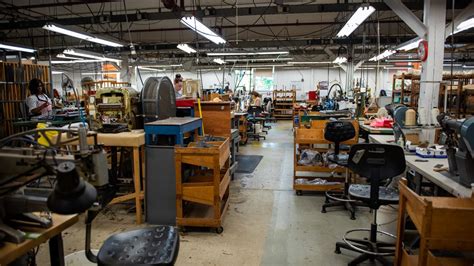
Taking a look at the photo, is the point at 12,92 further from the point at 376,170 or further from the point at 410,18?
the point at 410,18

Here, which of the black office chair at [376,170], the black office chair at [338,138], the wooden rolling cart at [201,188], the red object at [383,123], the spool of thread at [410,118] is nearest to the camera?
the black office chair at [376,170]

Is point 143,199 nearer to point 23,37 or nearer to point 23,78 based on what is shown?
point 23,78

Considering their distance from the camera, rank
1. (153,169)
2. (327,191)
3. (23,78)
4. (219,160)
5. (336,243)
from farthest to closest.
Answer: (23,78) < (327,191) < (153,169) < (219,160) < (336,243)

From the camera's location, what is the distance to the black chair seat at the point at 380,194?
7.75 ft

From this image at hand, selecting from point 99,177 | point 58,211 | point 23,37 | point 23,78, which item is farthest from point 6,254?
point 23,37

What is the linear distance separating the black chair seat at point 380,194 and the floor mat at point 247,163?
287cm

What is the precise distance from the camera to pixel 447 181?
205 centimetres

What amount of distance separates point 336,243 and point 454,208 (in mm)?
1464

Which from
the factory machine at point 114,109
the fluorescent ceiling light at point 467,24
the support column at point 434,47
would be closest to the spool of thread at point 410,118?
the support column at point 434,47

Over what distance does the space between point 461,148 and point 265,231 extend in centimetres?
182

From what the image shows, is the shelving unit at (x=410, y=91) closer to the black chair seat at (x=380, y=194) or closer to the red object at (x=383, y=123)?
the red object at (x=383, y=123)

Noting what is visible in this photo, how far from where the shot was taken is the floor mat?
5.50 m

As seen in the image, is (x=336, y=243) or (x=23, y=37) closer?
(x=336, y=243)

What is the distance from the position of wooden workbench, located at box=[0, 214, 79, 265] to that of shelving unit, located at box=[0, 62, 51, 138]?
6.63 m
